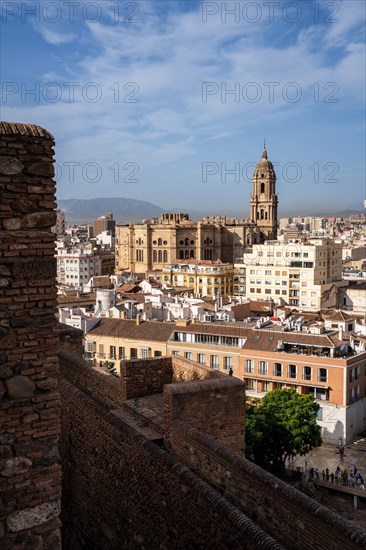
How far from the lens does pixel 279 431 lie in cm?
2673

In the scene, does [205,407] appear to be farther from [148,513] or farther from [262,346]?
[262,346]

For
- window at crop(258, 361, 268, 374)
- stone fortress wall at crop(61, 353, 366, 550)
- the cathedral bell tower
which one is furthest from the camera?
the cathedral bell tower

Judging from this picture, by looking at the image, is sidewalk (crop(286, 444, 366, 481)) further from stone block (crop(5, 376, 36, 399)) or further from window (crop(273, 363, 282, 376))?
stone block (crop(5, 376, 36, 399))

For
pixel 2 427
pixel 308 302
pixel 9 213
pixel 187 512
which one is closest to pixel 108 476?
pixel 187 512

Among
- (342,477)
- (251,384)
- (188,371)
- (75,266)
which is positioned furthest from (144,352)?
(75,266)

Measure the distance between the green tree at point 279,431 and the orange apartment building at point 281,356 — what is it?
15.7 feet

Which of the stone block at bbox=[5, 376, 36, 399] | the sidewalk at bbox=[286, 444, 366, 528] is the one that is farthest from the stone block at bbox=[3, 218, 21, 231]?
the sidewalk at bbox=[286, 444, 366, 528]

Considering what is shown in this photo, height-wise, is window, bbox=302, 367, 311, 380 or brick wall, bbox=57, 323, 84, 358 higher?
brick wall, bbox=57, 323, 84, 358

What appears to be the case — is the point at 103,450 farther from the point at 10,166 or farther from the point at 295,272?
the point at 295,272

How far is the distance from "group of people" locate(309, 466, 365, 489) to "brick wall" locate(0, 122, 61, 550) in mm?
23885

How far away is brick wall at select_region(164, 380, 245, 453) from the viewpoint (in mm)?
7727

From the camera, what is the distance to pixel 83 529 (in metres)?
8.78

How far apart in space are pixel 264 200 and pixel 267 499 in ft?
364

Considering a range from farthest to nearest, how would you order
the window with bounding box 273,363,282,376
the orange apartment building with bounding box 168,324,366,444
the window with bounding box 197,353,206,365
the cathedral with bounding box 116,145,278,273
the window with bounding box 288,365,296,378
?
1. the cathedral with bounding box 116,145,278,273
2. the window with bounding box 197,353,206,365
3. the window with bounding box 273,363,282,376
4. the window with bounding box 288,365,296,378
5. the orange apartment building with bounding box 168,324,366,444
